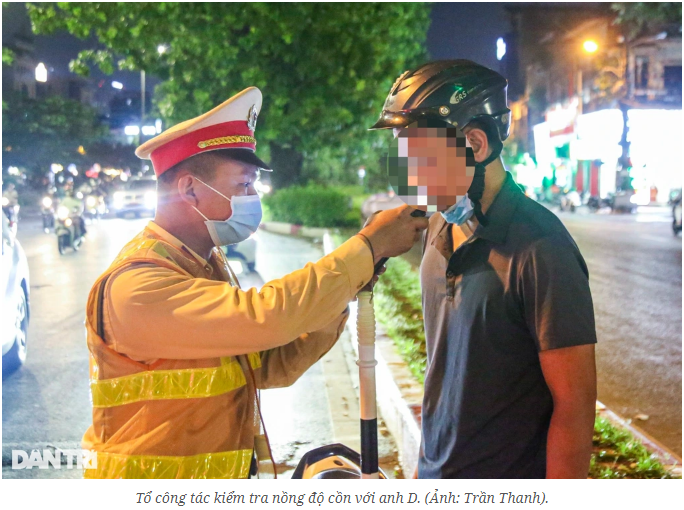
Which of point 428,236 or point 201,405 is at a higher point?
point 428,236

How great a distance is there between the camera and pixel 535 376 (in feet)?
6.17

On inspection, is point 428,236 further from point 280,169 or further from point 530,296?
point 280,169

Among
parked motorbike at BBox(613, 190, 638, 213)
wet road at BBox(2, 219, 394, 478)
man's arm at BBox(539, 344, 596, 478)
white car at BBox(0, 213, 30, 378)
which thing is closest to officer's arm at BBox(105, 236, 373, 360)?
man's arm at BBox(539, 344, 596, 478)

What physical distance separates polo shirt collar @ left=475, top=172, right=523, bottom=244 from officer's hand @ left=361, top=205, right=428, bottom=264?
0.19 metres

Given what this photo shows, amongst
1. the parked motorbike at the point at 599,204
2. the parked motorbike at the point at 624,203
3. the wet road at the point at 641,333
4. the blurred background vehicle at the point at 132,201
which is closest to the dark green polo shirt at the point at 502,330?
the wet road at the point at 641,333

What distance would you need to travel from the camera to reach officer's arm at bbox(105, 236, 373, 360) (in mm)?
1771

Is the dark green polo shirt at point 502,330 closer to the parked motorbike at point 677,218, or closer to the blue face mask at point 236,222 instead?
the blue face mask at point 236,222

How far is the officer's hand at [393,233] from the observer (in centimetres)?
187

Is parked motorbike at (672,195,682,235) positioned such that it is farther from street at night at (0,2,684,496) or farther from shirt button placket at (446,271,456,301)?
shirt button placket at (446,271,456,301)

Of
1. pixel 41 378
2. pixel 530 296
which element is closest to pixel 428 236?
pixel 530 296

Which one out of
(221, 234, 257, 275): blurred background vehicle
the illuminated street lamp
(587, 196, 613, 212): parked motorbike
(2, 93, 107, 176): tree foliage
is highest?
the illuminated street lamp

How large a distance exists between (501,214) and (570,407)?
54 centimetres
